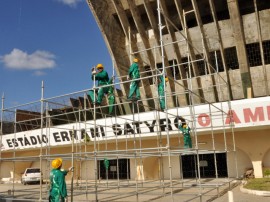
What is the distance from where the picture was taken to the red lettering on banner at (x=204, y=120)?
57.0 feet

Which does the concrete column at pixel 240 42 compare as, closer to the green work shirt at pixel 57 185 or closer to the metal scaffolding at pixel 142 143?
the metal scaffolding at pixel 142 143

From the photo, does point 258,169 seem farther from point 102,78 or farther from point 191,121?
point 102,78

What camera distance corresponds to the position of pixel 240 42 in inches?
782

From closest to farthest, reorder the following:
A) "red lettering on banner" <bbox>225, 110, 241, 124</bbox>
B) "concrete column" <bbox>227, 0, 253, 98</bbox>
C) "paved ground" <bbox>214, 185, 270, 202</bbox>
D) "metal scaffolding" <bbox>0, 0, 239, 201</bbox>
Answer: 1. "paved ground" <bbox>214, 185, 270, 202</bbox>
2. "metal scaffolding" <bbox>0, 0, 239, 201</bbox>
3. "red lettering on banner" <bbox>225, 110, 241, 124</bbox>
4. "concrete column" <bbox>227, 0, 253, 98</bbox>

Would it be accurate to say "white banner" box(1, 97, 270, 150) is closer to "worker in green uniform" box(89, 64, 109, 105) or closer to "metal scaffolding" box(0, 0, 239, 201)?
"metal scaffolding" box(0, 0, 239, 201)

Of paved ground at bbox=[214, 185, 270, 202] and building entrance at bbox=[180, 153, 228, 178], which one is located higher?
building entrance at bbox=[180, 153, 228, 178]

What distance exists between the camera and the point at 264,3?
2167 cm

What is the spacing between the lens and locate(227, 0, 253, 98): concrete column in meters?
19.4

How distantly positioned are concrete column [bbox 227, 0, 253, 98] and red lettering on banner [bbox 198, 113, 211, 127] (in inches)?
188

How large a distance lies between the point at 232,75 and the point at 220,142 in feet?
15.8

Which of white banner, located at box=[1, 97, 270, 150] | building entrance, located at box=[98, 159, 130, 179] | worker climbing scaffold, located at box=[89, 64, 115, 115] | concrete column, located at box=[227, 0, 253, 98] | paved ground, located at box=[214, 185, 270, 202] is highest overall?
concrete column, located at box=[227, 0, 253, 98]

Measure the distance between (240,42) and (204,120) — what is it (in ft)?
20.1

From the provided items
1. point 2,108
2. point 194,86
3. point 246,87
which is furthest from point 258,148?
point 2,108

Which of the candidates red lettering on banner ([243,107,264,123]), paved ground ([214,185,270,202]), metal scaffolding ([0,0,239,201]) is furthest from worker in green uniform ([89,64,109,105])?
red lettering on banner ([243,107,264,123])
